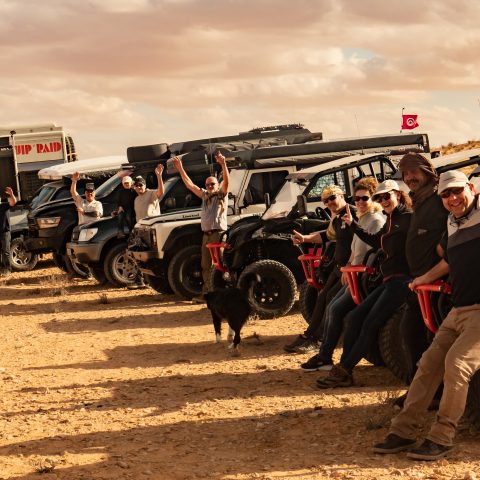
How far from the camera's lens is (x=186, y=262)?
578 inches

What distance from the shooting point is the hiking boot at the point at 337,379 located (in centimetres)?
810

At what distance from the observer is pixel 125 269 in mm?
17141

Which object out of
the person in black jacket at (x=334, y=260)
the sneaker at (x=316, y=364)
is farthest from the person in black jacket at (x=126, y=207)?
the sneaker at (x=316, y=364)

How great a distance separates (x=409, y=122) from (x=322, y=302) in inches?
342

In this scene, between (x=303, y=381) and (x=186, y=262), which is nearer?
(x=303, y=381)

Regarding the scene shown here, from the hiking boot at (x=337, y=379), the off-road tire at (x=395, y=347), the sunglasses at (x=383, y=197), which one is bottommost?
the hiking boot at (x=337, y=379)

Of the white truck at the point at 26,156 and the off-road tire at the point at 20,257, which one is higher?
the white truck at the point at 26,156

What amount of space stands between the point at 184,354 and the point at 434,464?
4.95 meters

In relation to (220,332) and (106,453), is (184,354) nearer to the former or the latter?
(220,332)

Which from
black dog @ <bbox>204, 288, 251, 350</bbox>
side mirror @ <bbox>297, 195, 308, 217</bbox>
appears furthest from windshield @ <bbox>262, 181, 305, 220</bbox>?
black dog @ <bbox>204, 288, 251, 350</bbox>

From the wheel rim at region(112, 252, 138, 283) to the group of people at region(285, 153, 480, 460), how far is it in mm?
7784

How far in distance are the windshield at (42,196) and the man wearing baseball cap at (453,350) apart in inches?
602

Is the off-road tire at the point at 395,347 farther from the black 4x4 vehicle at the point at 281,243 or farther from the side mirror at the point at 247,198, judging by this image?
the side mirror at the point at 247,198

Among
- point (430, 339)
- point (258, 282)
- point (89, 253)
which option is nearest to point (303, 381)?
point (430, 339)
